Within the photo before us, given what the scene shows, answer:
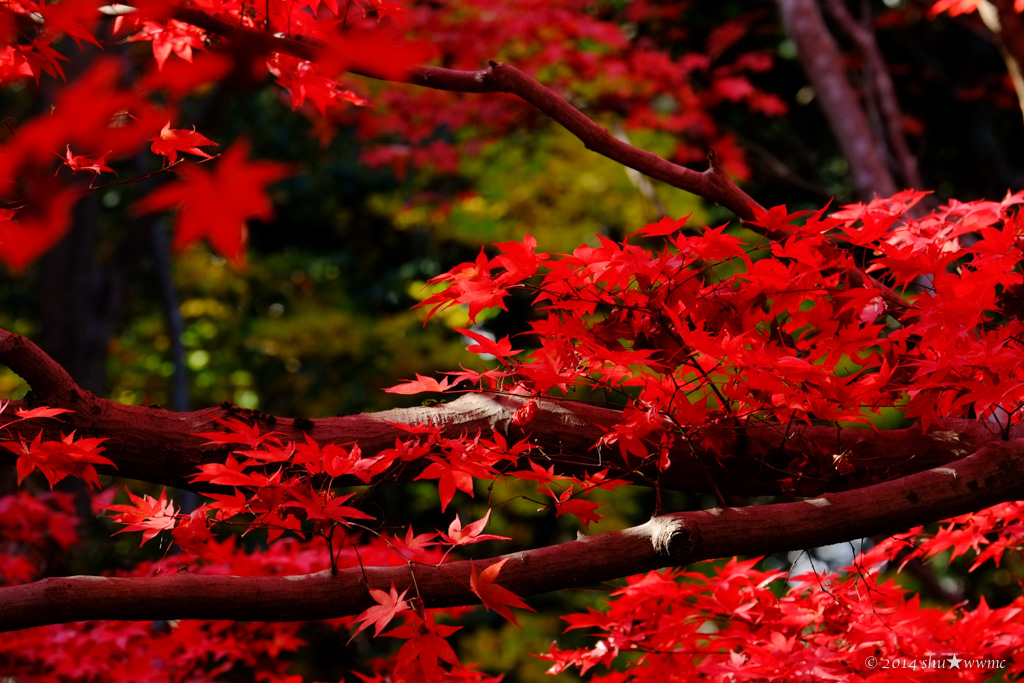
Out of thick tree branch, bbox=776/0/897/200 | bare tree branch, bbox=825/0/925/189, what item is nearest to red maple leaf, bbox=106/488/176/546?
thick tree branch, bbox=776/0/897/200

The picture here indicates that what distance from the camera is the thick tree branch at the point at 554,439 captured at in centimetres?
150

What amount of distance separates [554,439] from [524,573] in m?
0.38

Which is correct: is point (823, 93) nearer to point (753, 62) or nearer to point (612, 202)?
point (753, 62)

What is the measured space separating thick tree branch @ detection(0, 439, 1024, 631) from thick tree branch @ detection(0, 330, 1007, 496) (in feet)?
0.57

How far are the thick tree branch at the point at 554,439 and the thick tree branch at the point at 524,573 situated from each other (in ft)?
0.57

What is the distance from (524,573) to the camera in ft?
4.24

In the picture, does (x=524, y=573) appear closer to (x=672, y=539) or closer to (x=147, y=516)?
(x=672, y=539)

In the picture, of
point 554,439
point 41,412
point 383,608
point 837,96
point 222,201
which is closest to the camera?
point 222,201

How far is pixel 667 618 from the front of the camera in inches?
68.1

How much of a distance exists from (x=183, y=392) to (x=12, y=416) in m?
4.39

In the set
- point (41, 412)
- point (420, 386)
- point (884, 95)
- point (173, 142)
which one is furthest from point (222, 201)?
point (884, 95)

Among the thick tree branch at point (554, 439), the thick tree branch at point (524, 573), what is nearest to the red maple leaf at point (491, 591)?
the thick tree branch at point (524, 573)

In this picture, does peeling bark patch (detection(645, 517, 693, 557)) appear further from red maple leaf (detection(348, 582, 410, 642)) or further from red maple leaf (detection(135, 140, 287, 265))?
red maple leaf (detection(135, 140, 287, 265))

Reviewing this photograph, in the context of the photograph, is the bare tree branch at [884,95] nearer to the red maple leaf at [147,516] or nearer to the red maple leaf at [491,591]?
the red maple leaf at [491,591]
